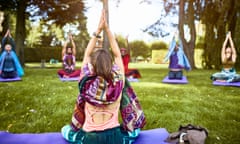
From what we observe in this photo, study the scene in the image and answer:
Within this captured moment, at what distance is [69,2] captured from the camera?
16.9m

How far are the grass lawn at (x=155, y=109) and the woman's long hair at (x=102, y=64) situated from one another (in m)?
1.90

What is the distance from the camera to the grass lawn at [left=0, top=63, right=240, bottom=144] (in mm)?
4609

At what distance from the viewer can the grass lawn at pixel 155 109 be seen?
15.1ft

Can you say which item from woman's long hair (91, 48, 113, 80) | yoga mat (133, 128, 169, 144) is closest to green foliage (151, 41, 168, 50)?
yoga mat (133, 128, 169, 144)

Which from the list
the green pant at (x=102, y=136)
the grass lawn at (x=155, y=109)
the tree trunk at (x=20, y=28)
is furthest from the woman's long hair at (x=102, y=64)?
the tree trunk at (x=20, y=28)

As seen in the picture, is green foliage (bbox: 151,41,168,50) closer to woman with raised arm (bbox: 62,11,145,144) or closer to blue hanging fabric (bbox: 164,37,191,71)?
blue hanging fabric (bbox: 164,37,191,71)

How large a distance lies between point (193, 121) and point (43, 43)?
33482 mm

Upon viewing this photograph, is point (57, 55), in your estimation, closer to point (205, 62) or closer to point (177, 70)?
point (205, 62)

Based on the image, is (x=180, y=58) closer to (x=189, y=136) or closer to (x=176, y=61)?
(x=176, y=61)

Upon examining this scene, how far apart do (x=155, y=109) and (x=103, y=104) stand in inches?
107

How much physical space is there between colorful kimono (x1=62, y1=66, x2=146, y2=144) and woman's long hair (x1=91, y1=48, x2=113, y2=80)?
0.06 m

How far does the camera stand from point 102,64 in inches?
111

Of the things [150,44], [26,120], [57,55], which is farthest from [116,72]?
[150,44]

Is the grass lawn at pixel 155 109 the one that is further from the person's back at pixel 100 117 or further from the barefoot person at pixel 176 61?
the barefoot person at pixel 176 61
